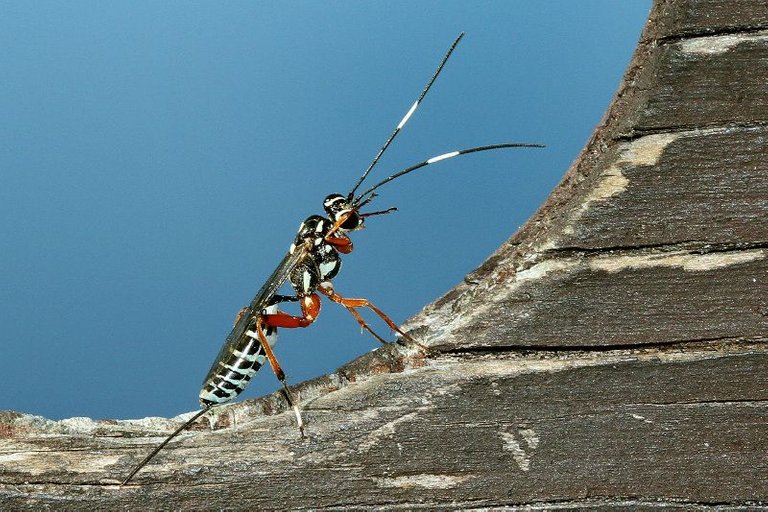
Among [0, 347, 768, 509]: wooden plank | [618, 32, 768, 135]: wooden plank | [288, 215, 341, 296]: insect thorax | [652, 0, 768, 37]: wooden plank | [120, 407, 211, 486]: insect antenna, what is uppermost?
[288, 215, 341, 296]: insect thorax

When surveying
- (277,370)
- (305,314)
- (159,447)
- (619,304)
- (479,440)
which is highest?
(305,314)

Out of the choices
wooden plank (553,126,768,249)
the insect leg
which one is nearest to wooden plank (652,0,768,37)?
wooden plank (553,126,768,249)

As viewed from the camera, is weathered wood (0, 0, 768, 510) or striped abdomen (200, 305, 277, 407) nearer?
weathered wood (0, 0, 768, 510)

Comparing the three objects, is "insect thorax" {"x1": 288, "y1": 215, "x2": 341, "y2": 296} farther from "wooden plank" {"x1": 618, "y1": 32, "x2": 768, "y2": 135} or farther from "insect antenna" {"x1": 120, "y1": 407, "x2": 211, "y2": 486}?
"wooden plank" {"x1": 618, "y1": 32, "x2": 768, "y2": 135}

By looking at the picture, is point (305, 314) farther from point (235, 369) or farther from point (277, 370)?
point (277, 370)

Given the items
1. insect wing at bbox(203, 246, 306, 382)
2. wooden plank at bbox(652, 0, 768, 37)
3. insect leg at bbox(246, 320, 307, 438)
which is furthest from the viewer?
insect wing at bbox(203, 246, 306, 382)

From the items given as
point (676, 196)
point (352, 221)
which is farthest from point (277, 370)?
point (676, 196)

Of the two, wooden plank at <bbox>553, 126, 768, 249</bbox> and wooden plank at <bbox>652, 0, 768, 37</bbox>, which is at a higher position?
wooden plank at <bbox>652, 0, 768, 37</bbox>

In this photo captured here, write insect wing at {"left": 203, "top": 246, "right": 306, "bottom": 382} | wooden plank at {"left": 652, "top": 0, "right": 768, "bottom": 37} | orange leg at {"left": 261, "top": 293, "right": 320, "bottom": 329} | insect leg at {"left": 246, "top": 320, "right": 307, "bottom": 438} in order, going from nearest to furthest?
1. wooden plank at {"left": 652, "top": 0, "right": 768, "bottom": 37}
2. insect leg at {"left": 246, "top": 320, "right": 307, "bottom": 438}
3. insect wing at {"left": 203, "top": 246, "right": 306, "bottom": 382}
4. orange leg at {"left": 261, "top": 293, "right": 320, "bottom": 329}
